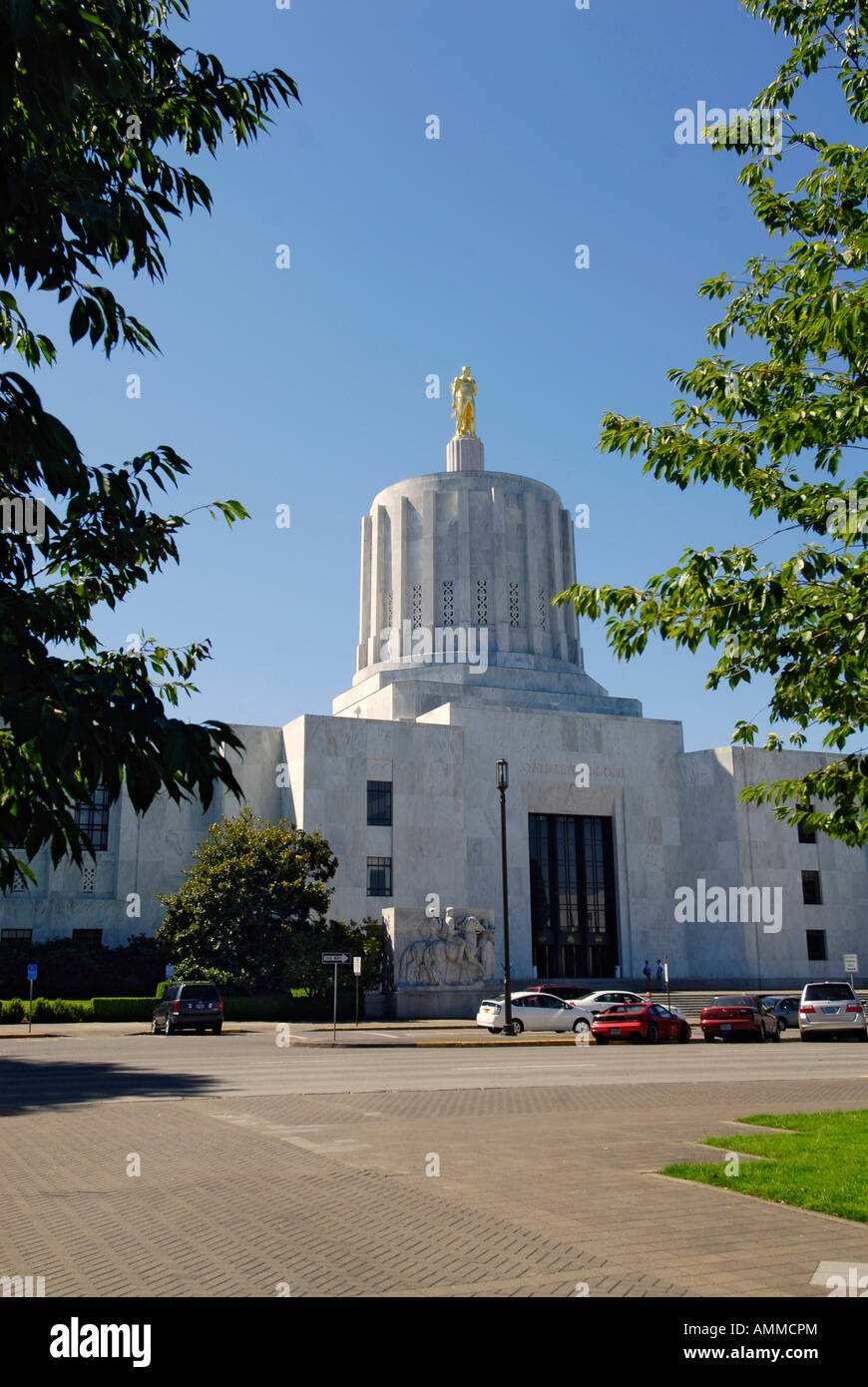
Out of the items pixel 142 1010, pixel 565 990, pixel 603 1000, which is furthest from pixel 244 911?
pixel 565 990

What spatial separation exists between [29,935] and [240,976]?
12830 millimetres

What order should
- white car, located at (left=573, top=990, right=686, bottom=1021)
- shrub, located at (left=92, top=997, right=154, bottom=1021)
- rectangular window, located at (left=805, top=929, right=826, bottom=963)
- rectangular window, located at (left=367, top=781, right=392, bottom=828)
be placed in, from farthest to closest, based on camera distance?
rectangular window, located at (left=805, top=929, right=826, bottom=963) < rectangular window, located at (left=367, top=781, right=392, bottom=828) < shrub, located at (left=92, top=997, right=154, bottom=1021) < white car, located at (left=573, top=990, right=686, bottom=1021)

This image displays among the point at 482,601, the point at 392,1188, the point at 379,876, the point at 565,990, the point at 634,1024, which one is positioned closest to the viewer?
the point at 392,1188

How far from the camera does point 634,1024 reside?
105 ft

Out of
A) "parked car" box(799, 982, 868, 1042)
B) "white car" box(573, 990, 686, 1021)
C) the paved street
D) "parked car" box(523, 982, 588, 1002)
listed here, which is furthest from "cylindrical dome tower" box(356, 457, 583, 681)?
the paved street

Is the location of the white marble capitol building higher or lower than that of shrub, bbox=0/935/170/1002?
higher

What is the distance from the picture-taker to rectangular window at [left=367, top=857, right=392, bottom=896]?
5222 cm

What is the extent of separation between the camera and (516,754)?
56.8m

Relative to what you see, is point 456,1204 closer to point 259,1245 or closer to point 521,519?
point 259,1245

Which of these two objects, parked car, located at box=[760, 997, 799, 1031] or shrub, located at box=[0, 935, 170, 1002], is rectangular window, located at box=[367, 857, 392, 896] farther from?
parked car, located at box=[760, 997, 799, 1031]

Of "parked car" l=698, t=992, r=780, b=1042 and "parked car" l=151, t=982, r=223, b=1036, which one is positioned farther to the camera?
"parked car" l=698, t=992, r=780, b=1042

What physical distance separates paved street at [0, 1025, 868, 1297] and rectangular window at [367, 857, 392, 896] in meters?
31.9

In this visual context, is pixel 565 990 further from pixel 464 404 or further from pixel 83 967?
pixel 464 404

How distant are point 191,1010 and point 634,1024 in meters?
12.8
